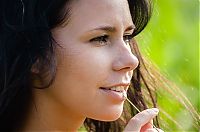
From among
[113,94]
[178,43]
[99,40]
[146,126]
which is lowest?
[178,43]

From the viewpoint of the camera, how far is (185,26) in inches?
124

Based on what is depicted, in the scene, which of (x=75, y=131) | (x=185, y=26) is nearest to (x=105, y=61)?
(x=75, y=131)

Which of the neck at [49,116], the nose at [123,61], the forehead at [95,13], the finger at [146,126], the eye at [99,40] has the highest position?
the forehead at [95,13]

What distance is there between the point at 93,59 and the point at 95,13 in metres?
0.11

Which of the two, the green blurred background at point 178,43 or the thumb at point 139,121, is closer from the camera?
the thumb at point 139,121

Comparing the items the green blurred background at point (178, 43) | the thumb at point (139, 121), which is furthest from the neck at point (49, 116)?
the green blurred background at point (178, 43)

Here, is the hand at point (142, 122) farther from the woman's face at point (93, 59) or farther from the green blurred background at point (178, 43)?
the green blurred background at point (178, 43)

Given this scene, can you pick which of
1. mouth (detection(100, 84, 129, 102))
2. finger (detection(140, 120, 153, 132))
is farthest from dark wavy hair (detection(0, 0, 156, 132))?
finger (detection(140, 120, 153, 132))

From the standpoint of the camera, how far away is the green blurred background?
9.85ft

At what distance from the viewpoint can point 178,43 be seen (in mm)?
3127

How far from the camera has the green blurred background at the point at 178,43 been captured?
9.85ft

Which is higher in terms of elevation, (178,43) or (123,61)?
(123,61)

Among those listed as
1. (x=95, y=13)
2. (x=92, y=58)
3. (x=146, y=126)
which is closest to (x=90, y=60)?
(x=92, y=58)

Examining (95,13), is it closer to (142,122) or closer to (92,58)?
(92,58)
